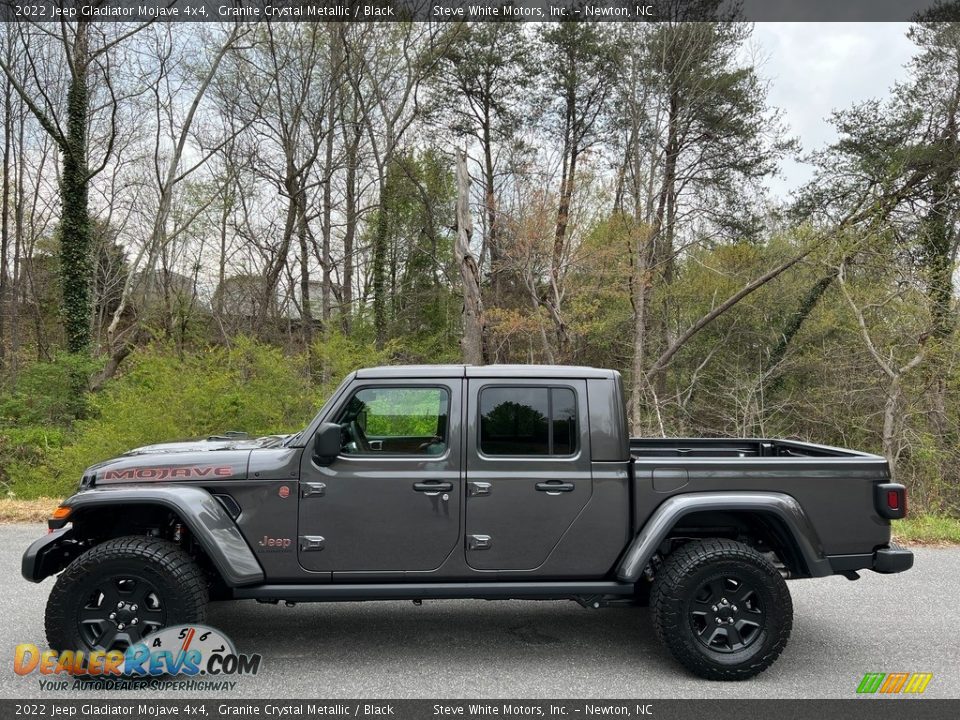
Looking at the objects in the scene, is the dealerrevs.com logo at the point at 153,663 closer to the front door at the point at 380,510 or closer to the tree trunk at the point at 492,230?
the front door at the point at 380,510

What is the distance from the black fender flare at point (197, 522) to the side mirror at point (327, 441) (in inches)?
26.3

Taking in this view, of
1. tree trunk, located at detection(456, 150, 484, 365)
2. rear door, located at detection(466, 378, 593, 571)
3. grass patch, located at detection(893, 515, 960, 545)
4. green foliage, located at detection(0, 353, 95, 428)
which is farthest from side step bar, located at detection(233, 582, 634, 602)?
green foliage, located at detection(0, 353, 95, 428)

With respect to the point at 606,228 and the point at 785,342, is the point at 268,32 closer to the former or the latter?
the point at 606,228

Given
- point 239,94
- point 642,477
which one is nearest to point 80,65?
point 239,94

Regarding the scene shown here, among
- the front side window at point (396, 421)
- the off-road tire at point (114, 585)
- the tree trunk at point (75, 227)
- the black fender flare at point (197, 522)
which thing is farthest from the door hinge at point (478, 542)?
the tree trunk at point (75, 227)

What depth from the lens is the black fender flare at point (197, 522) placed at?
390 cm

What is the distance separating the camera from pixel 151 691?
12.3 ft

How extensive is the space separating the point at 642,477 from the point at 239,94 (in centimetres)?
2307

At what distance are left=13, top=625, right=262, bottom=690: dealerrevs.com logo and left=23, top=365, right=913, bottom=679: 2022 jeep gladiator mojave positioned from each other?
94 mm

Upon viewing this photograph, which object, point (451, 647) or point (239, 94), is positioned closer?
point (451, 647)

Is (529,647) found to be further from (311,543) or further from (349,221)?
(349,221)

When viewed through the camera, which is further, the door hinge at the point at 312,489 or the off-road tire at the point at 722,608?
the door hinge at the point at 312,489

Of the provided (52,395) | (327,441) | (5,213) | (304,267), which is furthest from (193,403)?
(5,213)

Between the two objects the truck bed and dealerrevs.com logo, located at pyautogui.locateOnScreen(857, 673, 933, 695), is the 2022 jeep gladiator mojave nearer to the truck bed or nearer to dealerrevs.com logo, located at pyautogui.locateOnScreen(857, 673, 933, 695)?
dealerrevs.com logo, located at pyautogui.locateOnScreen(857, 673, 933, 695)
